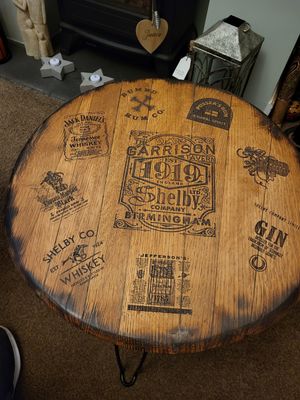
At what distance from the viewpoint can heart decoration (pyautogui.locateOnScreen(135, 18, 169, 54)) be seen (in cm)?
155

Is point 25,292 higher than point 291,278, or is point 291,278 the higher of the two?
point 291,278

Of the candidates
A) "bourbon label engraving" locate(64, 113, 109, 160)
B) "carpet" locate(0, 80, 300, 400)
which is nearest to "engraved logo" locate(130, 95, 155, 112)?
"bourbon label engraving" locate(64, 113, 109, 160)

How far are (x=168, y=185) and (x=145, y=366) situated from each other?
2.41 ft

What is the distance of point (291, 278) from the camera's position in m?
0.80

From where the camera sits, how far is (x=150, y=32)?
1581 mm

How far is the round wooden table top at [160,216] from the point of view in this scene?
76cm

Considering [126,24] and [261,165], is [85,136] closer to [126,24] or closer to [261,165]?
[261,165]

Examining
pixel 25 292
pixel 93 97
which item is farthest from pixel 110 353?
pixel 93 97

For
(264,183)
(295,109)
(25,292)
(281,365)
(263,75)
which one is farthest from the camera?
(295,109)

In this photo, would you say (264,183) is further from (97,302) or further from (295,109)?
(295,109)

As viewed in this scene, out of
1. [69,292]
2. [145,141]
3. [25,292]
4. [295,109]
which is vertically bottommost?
[25,292]

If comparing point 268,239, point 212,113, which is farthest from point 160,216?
point 212,113

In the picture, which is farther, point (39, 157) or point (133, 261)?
point (39, 157)

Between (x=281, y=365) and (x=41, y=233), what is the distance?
3.35 feet
